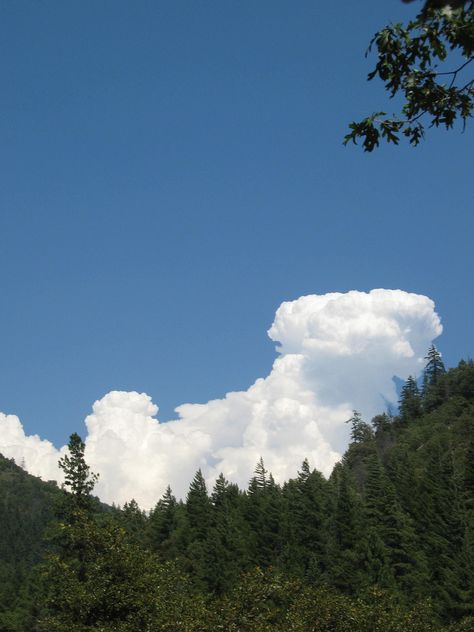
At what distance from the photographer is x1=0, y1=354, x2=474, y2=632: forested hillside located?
29312mm

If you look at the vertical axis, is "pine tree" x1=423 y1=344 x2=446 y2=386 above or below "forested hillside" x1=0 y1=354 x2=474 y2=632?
above

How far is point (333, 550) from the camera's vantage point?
83438mm

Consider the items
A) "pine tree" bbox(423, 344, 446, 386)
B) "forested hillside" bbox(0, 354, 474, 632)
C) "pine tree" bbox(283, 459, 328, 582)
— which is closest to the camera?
"forested hillside" bbox(0, 354, 474, 632)

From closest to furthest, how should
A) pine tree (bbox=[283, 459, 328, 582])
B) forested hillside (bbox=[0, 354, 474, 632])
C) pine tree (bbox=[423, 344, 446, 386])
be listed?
forested hillside (bbox=[0, 354, 474, 632])
pine tree (bbox=[283, 459, 328, 582])
pine tree (bbox=[423, 344, 446, 386])

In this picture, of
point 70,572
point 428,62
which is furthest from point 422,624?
point 428,62

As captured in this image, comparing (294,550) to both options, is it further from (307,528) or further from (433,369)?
(433,369)

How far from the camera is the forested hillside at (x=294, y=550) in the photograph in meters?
29.3

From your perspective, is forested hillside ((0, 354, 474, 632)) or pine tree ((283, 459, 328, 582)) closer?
forested hillside ((0, 354, 474, 632))

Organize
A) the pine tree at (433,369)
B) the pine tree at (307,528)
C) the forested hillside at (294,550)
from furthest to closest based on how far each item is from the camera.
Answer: the pine tree at (433,369), the pine tree at (307,528), the forested hillside at (294,550)

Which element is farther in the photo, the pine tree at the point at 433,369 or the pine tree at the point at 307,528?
the pine tree at the point at 433,369

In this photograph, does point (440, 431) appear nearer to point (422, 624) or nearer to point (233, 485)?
point (233, 485)

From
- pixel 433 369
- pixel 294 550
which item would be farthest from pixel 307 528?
pixel 433 369

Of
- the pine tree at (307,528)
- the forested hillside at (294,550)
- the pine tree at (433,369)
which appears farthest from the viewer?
the pine tree at (433,369)

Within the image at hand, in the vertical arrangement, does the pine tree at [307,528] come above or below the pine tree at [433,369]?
below
